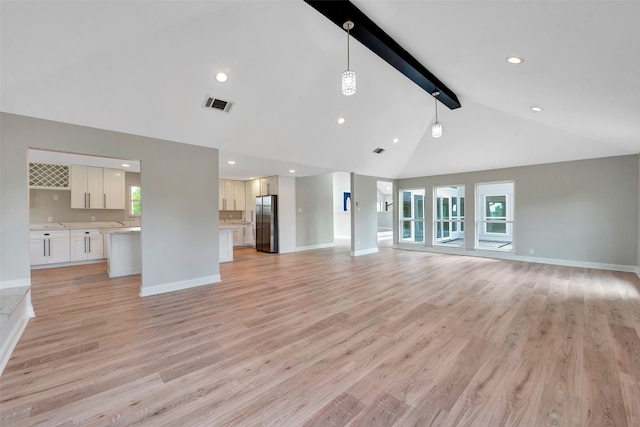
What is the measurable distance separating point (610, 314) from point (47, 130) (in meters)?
7.27

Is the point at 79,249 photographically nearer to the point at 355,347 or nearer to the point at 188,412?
the point at 188,412

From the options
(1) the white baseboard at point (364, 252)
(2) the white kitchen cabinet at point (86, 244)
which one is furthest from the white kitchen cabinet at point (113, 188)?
(1) the white baseboard at point (364, 252)

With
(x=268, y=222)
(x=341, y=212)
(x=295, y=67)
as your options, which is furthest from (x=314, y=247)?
(x=295, y=67)

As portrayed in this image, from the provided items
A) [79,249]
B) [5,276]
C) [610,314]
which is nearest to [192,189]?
[5,276]

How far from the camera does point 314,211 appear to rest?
9273mm

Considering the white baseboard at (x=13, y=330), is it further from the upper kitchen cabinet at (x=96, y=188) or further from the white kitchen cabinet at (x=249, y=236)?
the white kitchen cabinet at (x=249, y=236)

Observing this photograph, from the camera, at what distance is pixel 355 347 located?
254cm

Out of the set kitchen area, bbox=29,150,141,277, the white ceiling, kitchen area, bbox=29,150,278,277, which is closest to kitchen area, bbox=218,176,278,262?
kitchen area, bbox=29,150,278,277

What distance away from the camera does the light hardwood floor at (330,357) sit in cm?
173

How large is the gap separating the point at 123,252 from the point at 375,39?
19.1 feet

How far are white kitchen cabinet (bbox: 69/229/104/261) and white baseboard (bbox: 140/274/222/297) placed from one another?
3.43m

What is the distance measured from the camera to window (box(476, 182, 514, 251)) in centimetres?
832

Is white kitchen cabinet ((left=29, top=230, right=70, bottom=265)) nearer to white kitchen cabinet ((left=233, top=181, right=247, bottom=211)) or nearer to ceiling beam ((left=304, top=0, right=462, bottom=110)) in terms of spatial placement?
white kitchen cabinet ((left=233, top=181, right=247, bottom=211))

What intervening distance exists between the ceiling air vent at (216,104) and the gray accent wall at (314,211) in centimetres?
504
